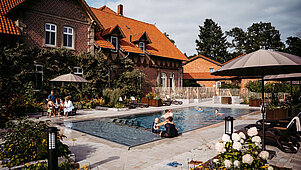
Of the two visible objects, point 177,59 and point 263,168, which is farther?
point 177,59

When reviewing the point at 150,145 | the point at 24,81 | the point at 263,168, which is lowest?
the point at 150,145

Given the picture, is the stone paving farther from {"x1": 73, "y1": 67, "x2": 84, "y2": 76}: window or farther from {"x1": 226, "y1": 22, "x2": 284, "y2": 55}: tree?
{"x1": 226, "y1": 22, "x2": 284, "y2": 55}: tree

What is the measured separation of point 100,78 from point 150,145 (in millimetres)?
12883

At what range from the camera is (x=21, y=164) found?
3930 millimetres

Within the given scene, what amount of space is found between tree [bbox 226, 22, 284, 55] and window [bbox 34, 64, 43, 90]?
58.7 m

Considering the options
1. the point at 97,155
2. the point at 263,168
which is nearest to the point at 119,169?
the point at 97,155

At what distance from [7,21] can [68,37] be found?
435 cm

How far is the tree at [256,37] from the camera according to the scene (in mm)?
60688

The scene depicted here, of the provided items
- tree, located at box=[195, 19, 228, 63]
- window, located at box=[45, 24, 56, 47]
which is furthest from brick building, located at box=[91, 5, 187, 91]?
tree, located at box=[195, 19, 228, 63]

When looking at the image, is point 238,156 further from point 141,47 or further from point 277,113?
point 141,47

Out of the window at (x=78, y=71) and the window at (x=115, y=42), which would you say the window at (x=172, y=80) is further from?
the window at (x=78, y=71)

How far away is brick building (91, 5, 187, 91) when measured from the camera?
66.5 ft

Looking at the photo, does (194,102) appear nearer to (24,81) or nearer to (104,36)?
(104,36)

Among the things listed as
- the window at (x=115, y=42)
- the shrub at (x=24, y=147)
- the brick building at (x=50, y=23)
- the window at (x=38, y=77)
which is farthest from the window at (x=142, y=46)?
the shrub at (x=24, y=147)
